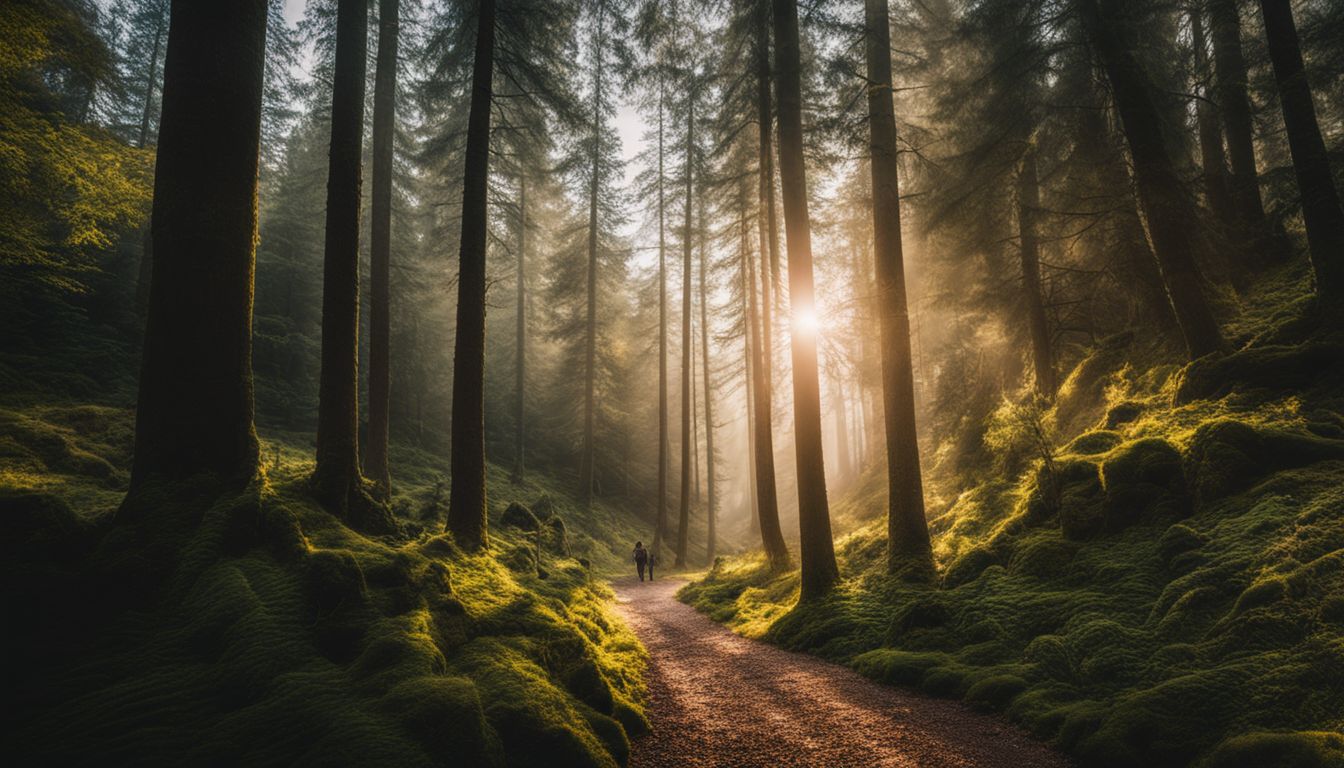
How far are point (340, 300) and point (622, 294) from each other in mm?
29766

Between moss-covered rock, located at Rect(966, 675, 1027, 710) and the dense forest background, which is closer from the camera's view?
the dense forest background

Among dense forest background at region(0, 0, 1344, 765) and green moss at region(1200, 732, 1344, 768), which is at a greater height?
dense forest background at region(0, 0, 1344, 765)

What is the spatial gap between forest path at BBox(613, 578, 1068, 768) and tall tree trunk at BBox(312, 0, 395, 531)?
186 inches

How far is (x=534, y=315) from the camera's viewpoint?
30.9 metres

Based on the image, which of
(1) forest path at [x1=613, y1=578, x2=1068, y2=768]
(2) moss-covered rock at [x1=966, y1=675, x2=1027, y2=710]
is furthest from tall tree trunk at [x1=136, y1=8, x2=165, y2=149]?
(2) moss-covered rock at [x1=966, y1=675, x2=1027, y2=710]

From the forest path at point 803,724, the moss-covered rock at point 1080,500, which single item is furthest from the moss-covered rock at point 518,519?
the moss-covered rock at point 1080,500

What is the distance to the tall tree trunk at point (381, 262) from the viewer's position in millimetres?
11438

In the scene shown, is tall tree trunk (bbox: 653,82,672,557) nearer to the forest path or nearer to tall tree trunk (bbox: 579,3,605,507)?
tall tree trunk (bbox: 579,3,605,507)

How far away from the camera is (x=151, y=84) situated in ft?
75.3

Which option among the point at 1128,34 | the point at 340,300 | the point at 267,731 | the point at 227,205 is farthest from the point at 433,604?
the point at 1128,34

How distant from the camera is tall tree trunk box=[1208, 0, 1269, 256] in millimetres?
10595

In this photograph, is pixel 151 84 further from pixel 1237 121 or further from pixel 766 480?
pixel 1237 121

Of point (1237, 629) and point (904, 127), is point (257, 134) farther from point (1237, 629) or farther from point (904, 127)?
point (904, 127)

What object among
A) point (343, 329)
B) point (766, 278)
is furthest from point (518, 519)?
point (766, 278)
